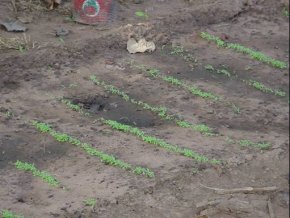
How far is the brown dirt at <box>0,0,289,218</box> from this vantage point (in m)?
5.34

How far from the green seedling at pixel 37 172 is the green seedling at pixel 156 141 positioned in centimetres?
113

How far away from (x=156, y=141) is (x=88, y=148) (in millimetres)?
765

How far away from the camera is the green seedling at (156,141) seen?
588 centimetres

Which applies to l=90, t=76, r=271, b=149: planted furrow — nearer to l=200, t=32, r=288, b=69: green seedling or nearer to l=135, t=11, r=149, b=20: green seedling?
l=200, t=32, r=288, b=69: green seedling

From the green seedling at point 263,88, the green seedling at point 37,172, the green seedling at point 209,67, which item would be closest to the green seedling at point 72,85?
the green seedling at point 37,172

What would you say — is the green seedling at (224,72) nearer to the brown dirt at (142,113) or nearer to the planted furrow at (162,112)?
the brown dirt at (142,113)

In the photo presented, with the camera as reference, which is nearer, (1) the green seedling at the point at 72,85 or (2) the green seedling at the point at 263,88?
(1) the green seedling at the point at 72,85

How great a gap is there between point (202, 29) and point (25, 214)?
5068 mm

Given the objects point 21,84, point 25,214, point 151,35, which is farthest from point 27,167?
point 151,35

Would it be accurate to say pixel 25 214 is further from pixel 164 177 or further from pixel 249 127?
pixel 249 127

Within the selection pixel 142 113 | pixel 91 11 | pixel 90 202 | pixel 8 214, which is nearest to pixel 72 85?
pixel 142 113

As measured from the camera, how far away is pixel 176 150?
236 inches

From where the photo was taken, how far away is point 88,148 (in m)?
5.95

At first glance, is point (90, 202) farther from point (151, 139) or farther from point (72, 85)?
point (72, 85)
